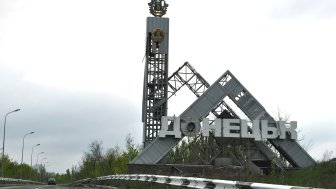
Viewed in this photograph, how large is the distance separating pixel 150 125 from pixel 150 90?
11.6 ft

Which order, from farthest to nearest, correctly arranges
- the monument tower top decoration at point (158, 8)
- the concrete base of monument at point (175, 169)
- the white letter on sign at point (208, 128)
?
1. the monument tower top decoration at point (158, 8)
2. the white letter on sign at point (208, 128)
3. the concrete base of monument at point (175, 169)

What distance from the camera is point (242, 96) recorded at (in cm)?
5259

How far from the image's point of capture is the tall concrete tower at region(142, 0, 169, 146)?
54438 millimetres

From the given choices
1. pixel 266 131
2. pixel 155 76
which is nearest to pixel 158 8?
pixel 155 76

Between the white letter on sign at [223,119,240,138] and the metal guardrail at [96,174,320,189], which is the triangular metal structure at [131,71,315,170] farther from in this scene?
the metal guardrail at [96,174,320,189]

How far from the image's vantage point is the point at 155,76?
5497cm

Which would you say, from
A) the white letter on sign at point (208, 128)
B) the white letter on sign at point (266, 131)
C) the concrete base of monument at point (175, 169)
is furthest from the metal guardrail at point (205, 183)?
the white letter on sign at point (266, 131)

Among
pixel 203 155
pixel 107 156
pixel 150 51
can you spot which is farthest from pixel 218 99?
pixel 107 156

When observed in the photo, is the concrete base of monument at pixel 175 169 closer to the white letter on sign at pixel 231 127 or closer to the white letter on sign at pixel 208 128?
the white letter on sign at pixel 208 128

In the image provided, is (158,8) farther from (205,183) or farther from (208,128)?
(205,183)

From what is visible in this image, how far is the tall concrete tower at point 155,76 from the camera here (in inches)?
2143

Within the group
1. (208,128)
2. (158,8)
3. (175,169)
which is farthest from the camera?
(158,8)

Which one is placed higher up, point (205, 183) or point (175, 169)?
point (175, 169)

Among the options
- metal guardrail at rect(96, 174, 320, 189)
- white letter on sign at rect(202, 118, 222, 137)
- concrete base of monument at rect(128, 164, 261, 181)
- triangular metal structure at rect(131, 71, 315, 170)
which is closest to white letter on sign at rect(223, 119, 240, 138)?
white letter on sign at rect(202, 118, 222, 137)
